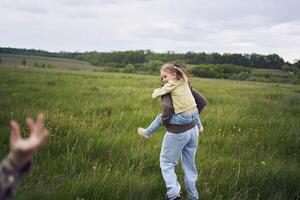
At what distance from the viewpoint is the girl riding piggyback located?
3.62 meters

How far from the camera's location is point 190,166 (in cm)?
379

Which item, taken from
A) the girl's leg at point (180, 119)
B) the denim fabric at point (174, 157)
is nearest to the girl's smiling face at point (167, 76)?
the girl's leg at point (180, 119)

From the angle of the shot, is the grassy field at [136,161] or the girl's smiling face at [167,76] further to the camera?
the girl's smiling face at [167,76]

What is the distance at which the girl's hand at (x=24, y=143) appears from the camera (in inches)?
30.2

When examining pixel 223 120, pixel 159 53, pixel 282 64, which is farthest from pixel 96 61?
pixel 223 120

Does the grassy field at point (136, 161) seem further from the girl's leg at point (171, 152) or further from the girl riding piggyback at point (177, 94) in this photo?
the girl riding piggyback at point (177, 94)

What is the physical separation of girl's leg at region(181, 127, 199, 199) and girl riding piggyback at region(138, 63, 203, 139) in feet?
0.69

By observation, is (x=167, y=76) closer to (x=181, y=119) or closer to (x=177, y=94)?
(x=177, y=94)

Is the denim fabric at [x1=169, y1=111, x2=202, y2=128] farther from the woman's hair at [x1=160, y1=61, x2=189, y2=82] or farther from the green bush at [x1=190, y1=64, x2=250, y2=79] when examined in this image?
the green bush at [x1=190, y1=64, x2=250, y2=79]

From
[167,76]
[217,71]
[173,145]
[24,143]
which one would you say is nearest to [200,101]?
[167,76]

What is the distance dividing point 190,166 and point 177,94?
847 mm

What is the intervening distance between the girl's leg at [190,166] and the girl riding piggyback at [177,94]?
0.69 ft

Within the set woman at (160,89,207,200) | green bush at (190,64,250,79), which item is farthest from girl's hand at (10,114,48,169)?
green bush at (190,64,250,79)

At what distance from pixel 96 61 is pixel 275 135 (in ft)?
270
